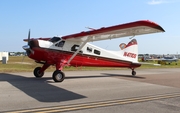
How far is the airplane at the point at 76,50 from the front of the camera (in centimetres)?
1139

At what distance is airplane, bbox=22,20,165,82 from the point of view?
11.4m

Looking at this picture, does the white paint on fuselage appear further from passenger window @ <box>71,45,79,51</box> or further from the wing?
the wing

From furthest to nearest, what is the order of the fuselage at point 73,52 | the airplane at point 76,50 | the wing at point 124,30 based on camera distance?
1. the fuselage at point 73,52
2. the airplane at point 76,50
3. the wing at point 124,30

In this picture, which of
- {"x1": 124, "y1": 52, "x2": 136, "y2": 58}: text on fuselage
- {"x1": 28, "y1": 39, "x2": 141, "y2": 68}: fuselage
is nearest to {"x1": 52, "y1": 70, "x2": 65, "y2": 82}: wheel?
{"x1": 28, "y1": 39, "x2": 141, "y2": 68}: fuselage

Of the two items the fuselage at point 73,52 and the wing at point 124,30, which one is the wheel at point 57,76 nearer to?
the fuselage at point 73,52

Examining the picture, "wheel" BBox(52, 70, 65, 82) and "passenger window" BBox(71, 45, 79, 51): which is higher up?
"passenger window" BBox(71, 45, 79, 51)

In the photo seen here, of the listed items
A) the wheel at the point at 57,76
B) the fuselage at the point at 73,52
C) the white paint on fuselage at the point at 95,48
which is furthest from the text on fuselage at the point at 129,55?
the wheel at the point at 57,76

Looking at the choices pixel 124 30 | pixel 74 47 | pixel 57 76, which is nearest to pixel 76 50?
pixel 74 47

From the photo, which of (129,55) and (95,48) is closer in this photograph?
(95,48)

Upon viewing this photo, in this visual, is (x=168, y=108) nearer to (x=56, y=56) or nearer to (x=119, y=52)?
(x=56, y=56)

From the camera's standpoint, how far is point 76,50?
13570 millimetres

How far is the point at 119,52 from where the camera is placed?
16188mm

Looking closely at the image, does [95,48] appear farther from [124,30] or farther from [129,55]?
[124,30]

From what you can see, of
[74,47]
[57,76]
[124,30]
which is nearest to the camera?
[124,30]
